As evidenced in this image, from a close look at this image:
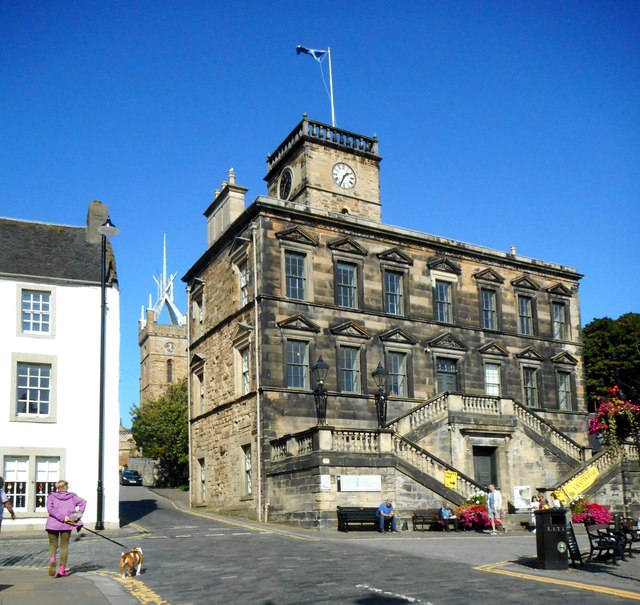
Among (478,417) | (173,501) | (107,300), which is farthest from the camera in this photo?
(173,501)

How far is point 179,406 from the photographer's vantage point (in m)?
57.8

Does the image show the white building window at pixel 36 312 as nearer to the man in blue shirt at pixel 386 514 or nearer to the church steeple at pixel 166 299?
the man in blue shirt at pixel 386 514

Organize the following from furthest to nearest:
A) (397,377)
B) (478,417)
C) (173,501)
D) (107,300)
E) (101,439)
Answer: (173,501) < (397,377) < (478,417) < (107,300) < (101,439)

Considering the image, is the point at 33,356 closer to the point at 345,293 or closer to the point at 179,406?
the point at 345,293

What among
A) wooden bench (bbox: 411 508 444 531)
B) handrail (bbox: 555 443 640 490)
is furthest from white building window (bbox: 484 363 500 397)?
wooden bench (bbox: 411 508 444 531)

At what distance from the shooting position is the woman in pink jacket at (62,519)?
1327 cm

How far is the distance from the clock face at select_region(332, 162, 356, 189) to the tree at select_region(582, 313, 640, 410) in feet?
63.7

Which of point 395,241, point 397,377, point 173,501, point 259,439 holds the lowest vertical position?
point 173,501

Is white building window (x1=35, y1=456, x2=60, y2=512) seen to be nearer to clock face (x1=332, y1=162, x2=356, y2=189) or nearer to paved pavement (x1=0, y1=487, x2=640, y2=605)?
paved pavement (x1=0, y1=487, x2=640, y2=605)

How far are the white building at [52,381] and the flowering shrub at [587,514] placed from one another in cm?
1496

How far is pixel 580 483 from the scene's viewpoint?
101ft

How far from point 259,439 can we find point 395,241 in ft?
36.1

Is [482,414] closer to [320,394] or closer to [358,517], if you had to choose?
[320,394]

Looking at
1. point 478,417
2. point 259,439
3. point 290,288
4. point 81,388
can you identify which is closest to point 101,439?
point 81,388
